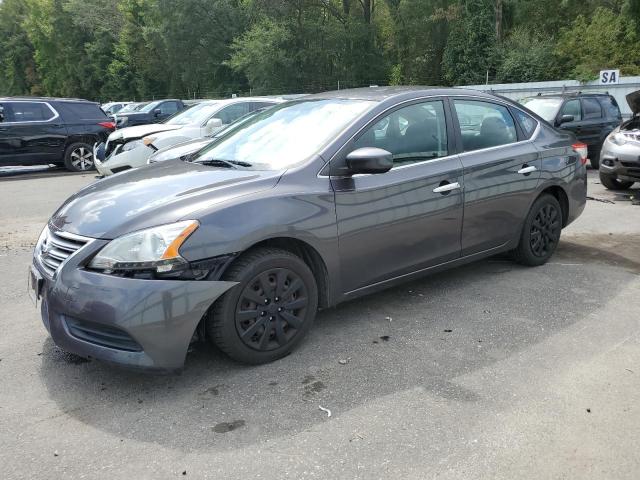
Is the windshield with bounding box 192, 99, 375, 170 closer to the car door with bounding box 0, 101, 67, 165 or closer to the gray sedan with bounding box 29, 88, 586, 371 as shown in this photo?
the gray sedan with bounding box 29, 88, 586, 371

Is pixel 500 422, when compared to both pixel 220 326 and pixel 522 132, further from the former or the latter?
pixel 522 132

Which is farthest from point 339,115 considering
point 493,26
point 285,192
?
point 493,26

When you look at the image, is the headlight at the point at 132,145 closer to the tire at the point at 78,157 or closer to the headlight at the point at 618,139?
the tire at the point at 78,157

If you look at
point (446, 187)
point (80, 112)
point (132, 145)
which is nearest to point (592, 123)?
point (132, 145)

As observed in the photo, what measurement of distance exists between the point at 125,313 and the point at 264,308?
0.82 meters

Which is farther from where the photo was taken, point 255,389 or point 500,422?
point 255,389

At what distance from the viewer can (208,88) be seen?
47000 millimetres

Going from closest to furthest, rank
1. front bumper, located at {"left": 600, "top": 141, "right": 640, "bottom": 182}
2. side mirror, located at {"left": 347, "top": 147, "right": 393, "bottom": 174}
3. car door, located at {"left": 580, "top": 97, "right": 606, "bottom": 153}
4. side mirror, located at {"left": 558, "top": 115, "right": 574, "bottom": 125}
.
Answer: side mirror, located at {"left": 347, "top": 147, "right": 393, "bottom": 174} < front bumper, located at {"left": 600, "top": 141, "right": 640, "bottom": 182} < side mirror, located at {"left": 558, "top": 115, "right": 574, "bottom": 125} < car door, located at {"left": 580, "top": 97, "right": 606, "bottom": 153}

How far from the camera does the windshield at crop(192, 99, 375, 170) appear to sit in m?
3.91

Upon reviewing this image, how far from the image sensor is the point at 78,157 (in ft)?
45.4

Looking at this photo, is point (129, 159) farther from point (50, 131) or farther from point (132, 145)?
point (50, 131)

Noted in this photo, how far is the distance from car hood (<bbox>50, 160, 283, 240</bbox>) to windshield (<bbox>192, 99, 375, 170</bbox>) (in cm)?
24

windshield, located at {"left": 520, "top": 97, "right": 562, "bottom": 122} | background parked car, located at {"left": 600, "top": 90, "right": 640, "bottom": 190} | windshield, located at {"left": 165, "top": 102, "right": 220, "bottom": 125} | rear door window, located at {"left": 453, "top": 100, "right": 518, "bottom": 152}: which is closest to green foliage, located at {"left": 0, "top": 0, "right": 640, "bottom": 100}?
windshield, located at {"left": 520, "top": 97, "right": 562, "bottom": 122}

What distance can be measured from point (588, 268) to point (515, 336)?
196 cm
